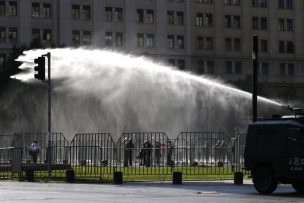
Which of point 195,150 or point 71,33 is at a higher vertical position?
point 71,33

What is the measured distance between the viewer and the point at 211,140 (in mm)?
35562

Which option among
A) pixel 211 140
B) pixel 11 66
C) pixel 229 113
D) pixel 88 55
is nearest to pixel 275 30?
pixel 229 113

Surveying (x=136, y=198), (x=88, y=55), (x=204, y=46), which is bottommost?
(x=136, y=198)

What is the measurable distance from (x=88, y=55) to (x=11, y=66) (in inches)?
1192

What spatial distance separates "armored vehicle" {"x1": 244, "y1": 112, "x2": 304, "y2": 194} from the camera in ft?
75.7

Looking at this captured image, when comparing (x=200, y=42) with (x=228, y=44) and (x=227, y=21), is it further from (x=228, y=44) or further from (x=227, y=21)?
(x=227, y=21)

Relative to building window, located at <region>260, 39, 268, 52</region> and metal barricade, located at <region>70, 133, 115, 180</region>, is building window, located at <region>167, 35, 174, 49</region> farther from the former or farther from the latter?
metal barricade, located at <region>70, 133, 115, 180</region>

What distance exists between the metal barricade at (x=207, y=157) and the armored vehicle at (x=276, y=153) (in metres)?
8.32

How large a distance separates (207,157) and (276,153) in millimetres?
11865

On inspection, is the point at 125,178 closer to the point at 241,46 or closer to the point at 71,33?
the point at 71,33

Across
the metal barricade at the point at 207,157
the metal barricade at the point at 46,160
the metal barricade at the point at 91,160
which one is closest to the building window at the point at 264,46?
the metal barricade at the point at 46,160

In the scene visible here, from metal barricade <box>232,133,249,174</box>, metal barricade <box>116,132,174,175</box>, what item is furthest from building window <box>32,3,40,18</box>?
metal barricade <box>232,133,249,174</box>

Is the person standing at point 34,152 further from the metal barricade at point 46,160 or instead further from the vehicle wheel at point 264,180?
the vehicle wheel at point 264,180

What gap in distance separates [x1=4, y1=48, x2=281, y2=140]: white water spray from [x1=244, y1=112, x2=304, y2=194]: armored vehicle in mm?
23568
